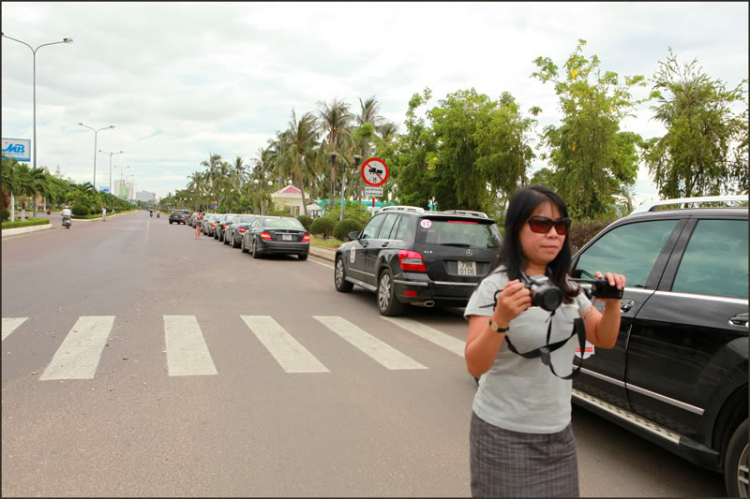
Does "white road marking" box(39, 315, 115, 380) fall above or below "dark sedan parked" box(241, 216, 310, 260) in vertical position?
below

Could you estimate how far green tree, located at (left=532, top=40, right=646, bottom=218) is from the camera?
19.2 m

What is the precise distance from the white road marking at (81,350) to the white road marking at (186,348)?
0.71 meters

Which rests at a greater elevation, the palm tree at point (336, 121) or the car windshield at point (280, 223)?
the palm tree at point (336, 121)

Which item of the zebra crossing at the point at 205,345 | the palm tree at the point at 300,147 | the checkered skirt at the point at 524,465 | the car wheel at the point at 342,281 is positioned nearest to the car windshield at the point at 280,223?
the car wheel at the point at 342,281

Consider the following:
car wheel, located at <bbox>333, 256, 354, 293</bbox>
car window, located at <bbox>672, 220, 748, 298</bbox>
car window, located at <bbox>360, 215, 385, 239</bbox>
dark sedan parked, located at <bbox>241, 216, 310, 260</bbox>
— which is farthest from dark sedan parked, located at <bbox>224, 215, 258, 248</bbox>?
car window, located at <bbox>672, 220, 748, 298</bbox>

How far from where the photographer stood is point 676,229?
3797 millimetres

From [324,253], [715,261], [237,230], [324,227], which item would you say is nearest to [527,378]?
[715,261]

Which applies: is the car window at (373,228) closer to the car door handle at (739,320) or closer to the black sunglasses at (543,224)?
the car door handle at (739,320)

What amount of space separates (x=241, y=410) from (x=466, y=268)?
16.0ft

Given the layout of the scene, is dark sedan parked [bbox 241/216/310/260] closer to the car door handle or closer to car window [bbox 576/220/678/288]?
car window [bbox 576/220/678/288]

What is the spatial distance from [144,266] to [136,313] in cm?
712

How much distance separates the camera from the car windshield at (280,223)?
19.4 meters

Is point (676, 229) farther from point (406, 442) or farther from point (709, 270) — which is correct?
point (406, 442)

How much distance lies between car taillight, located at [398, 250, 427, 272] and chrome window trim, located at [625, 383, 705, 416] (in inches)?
196
